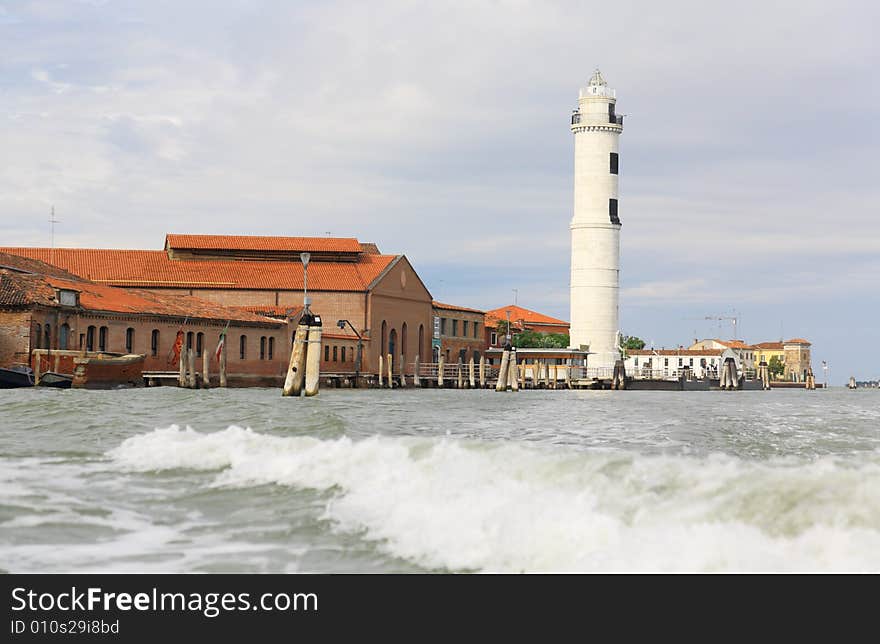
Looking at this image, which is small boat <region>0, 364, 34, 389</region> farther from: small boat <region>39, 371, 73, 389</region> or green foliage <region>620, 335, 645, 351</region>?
green foliage <region>620, 335, 645, 351</region>

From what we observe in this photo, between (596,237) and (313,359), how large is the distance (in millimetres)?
42452

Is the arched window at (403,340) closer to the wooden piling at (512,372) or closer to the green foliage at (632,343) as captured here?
the wooden piling at (512,372)

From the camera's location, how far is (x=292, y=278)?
205ft

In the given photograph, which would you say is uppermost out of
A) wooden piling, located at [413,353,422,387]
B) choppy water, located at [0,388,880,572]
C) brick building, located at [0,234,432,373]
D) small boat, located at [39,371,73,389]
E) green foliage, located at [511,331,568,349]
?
brick building, located at [0,234,432,373]

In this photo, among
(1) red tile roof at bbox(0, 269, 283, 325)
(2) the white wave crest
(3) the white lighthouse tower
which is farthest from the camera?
(3) the white lighthouse tower

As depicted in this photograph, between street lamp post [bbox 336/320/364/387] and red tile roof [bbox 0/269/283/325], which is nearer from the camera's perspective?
red tile roof [bbox 0/269/283/325]

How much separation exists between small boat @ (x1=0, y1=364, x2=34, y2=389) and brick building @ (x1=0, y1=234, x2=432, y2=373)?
21.4 m

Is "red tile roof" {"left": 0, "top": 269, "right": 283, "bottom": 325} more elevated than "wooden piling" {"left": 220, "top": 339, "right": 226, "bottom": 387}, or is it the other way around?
"red tile roof" {"left": 0, "top": 269, "right": 283, "bottom": 325}

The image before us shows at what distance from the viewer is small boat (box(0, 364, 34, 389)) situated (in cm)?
3500

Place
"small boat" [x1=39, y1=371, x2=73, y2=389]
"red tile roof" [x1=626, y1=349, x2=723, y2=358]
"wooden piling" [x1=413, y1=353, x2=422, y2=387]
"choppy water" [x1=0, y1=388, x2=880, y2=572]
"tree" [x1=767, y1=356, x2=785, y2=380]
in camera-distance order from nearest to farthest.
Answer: "choppy water" [x1=0, y1=388, x2=880, y2=572]
"small boat" [x1=39, y1=371, x2=73, y2=389]
"wooden piling" [x1=413, y1=353, x2=422, y2=387]
"red tile roof" [x1=626, y1=349, x2=723, y2=358]
"tree" [x1=767, y1=356, x2=785, y2=380]

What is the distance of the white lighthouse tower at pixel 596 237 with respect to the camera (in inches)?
2778

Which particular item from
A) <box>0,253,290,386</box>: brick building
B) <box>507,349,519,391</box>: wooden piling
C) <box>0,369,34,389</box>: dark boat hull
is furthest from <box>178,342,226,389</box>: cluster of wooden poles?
<box>507,349,519,391</box>: wooden piling
